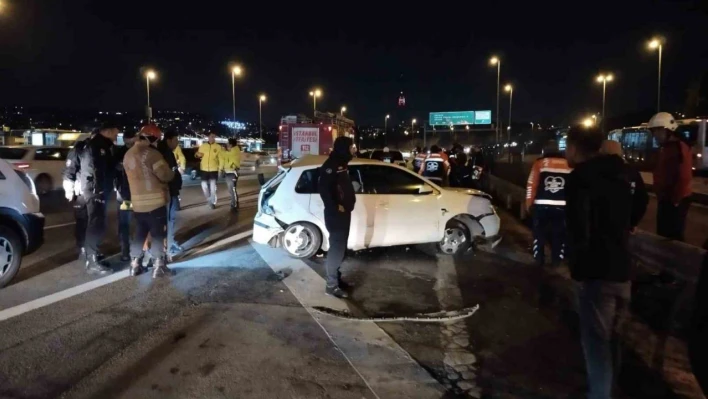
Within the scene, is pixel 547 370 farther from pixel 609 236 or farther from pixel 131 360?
pixel 131 360

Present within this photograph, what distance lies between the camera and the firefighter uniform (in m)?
7.43

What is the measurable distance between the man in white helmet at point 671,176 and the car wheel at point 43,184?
1765 centimetres

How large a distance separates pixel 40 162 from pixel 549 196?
1677cm

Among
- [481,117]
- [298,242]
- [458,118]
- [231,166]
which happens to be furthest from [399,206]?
[458,118]

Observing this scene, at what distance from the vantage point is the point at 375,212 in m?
8.48

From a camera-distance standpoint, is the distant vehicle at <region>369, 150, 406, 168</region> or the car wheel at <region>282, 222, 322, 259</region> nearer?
the car wheel at <region>282, 222, 322, 259</region>

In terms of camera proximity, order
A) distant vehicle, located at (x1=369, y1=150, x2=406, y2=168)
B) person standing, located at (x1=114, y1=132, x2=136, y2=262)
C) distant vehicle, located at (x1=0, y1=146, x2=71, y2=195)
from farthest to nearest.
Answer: distant vehicle, located at (x1=369, y1=150, x2=406, y2=168) < distant vehicle, located at (x1=0, y1=146, x2=71, y2=195) < person standing, located at (x1=114, y1=132, x2=136, y2=262)

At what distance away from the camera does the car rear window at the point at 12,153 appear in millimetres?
18828

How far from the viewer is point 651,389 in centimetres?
432

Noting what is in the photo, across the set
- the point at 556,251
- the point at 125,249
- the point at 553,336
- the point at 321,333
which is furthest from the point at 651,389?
the point at 125,249

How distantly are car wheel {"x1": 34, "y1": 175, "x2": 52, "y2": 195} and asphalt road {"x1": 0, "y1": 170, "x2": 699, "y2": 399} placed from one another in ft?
38.6

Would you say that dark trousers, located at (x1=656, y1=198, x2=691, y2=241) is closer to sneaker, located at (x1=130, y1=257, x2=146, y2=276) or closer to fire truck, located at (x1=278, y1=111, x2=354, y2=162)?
sneaker, located at (x1=130, y1=257, x2=146, y2=276)

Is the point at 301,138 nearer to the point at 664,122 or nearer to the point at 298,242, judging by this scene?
the point at 298,242

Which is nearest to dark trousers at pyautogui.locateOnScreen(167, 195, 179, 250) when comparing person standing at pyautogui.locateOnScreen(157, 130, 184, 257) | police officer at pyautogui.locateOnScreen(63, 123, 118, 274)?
person standing at pyautogui.locateOnScreen(157, 130, 184, 257)
